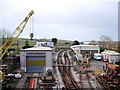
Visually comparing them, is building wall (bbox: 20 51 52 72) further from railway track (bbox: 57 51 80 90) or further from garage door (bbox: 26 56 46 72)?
railway track (bbox: 57 51 80 90)

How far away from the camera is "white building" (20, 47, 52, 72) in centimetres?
1116

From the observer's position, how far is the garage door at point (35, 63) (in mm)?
11164

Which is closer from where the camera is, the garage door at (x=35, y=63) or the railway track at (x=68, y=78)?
the railway track at (x=68, y=78)

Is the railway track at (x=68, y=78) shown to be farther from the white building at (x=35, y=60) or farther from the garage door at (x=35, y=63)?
the garage door at (x=35, y=63)

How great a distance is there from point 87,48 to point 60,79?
7749mm

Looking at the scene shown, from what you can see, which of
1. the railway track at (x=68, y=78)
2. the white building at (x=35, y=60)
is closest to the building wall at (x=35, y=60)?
the white building at (x=35, y=60)

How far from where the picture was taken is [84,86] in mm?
8180

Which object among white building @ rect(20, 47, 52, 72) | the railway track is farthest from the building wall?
the railway track

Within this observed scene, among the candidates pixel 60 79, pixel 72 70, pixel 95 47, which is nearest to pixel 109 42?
pixel 95 47

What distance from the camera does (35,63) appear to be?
1120cm

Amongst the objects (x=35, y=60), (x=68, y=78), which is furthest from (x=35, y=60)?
(x=68, y=78)

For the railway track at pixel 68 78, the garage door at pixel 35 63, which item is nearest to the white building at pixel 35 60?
the garage door at pixel 35 63

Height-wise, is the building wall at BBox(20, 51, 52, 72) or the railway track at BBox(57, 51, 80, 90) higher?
the building wall at BBox(20, 51, 52, 72)

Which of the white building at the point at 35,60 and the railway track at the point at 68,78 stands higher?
the white building at the point at 35,60
